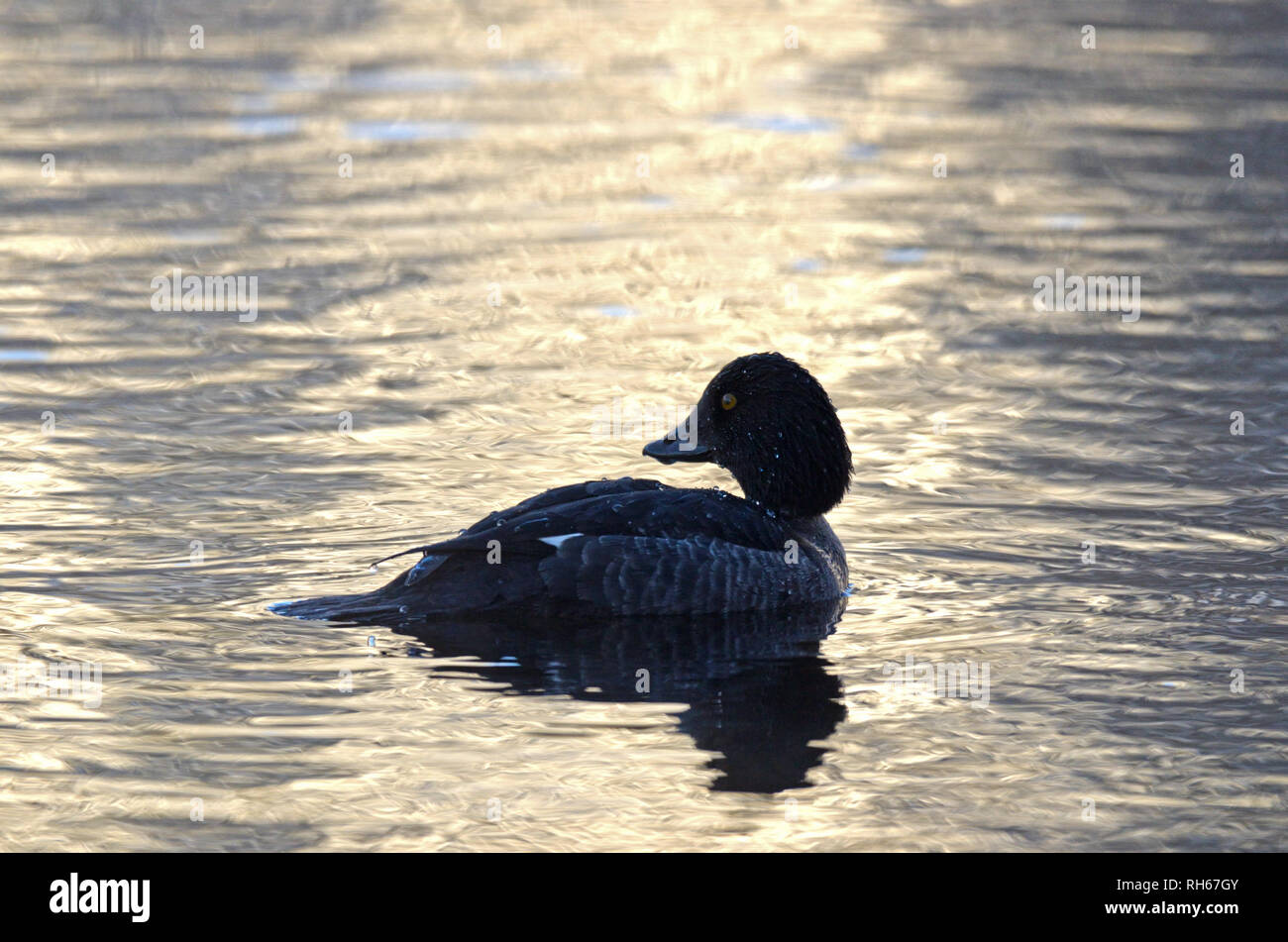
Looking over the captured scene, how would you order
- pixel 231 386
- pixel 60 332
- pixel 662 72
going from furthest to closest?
pixel 662 72 → pixel 60 332 → pixel 231 386

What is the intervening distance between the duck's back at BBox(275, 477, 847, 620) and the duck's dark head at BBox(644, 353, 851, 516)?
33 cm

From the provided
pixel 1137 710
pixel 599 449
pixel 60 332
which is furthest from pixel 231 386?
pixel 1137 710

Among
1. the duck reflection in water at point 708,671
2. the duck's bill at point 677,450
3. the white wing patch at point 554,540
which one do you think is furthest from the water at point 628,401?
the duck's bill at point 677,450

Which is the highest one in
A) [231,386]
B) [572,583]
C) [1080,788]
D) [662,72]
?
[662,72]

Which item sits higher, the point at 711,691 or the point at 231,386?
the point at 231,386

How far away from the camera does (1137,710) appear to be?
27.4 feet

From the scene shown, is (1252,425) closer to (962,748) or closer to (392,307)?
(962,748)

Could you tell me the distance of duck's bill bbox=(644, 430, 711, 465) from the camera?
1012 cm

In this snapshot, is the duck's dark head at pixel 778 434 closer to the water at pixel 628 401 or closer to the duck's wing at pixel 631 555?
the duck's wing at pixel 631 555

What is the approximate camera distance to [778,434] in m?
9.85

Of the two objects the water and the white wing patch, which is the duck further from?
the water

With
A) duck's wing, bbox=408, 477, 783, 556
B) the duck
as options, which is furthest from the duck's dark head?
duck's wing, bbox=408, 477, 783, 556

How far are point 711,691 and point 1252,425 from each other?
5116mm

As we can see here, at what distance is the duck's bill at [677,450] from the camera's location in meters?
10.1
